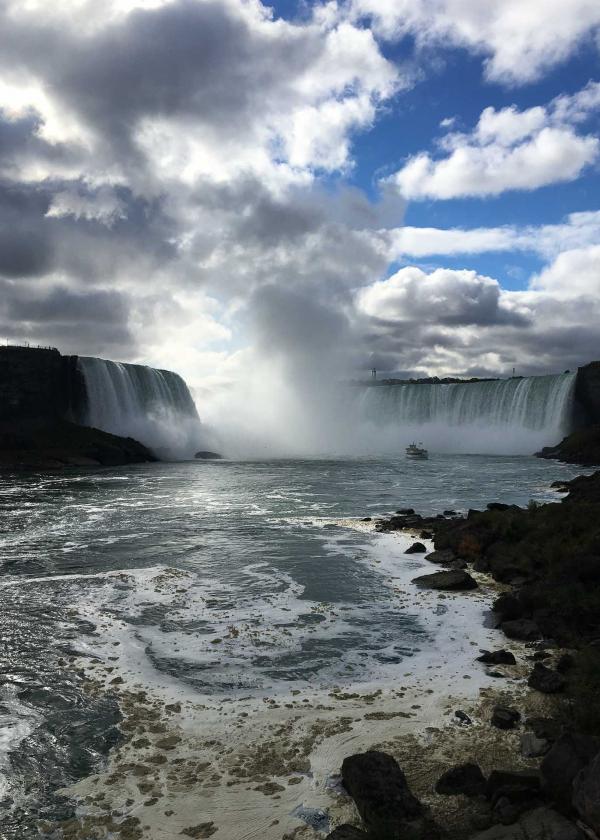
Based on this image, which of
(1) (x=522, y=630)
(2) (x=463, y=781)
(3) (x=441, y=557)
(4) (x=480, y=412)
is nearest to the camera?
(2) (x=463, y=781)

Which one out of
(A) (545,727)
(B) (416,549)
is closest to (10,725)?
(A) (545,727)

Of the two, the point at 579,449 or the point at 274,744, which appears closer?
the point at 274,744

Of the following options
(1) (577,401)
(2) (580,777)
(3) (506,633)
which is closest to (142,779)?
(2) (580,777)

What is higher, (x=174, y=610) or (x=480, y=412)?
(x=480, y=412)

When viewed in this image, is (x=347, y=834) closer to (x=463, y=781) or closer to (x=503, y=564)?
(x=463, y=781)

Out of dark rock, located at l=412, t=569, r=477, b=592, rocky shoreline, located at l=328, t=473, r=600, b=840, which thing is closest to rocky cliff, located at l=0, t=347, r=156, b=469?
dark rock, located at l=412, t=569, r=477, b=592

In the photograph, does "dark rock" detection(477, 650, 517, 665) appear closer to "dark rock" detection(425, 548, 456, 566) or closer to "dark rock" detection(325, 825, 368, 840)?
"dark rock" detection(325, 825, 368, 840)

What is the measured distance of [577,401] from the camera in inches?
2724

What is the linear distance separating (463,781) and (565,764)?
1.00 meters

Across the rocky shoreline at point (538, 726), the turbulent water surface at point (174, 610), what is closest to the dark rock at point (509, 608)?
the rocky shoreline at point (538, 726)

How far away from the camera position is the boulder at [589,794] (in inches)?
162

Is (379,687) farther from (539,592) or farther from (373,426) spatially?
(373,426)

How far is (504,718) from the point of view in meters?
6.52

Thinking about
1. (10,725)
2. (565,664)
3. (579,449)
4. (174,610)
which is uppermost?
(579,449)
